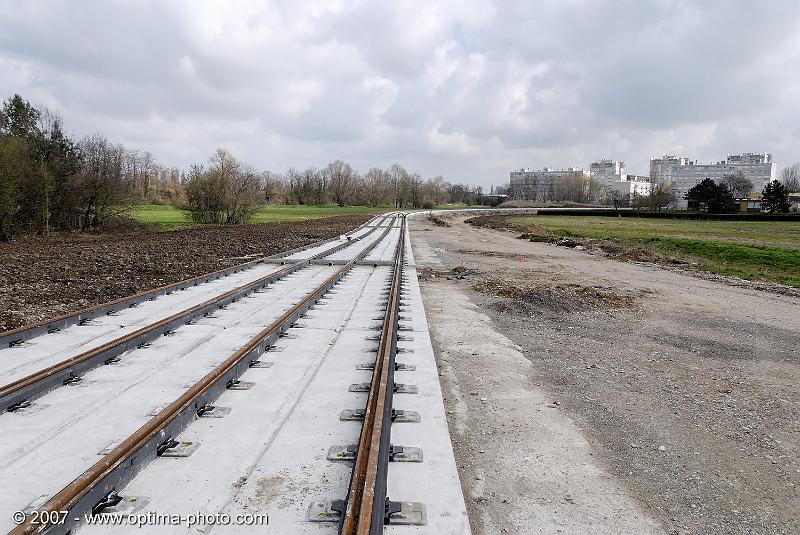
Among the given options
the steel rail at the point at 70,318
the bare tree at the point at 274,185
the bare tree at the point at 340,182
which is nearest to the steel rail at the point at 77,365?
the steel rail at the point at 70,318

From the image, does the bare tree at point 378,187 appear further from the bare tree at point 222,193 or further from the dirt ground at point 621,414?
the dirt ground at point 621,414

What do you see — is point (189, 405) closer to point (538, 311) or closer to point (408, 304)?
point (408, 304)

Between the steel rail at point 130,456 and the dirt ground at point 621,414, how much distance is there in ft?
7.75

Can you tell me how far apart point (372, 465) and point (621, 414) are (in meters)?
3.52

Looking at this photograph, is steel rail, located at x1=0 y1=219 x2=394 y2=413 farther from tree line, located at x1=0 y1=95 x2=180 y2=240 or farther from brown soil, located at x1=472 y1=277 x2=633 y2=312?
tree line, located at x1=0 y1=95 x2=180 y2=240

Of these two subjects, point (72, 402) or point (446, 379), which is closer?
point (72, 402)

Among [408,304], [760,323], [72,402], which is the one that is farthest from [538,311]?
[72,402]

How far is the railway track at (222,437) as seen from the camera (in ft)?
10.7

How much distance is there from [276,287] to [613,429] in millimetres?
8160

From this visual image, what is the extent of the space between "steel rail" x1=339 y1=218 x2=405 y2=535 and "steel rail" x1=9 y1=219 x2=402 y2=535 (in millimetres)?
1488

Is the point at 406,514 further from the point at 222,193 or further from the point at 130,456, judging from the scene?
the point at 222,193

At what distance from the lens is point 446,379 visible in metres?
6.75

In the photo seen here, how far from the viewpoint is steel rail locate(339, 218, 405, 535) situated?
2.98 m

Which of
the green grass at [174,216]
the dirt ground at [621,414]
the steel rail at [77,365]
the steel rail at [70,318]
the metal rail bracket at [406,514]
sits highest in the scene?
the green grass at [174,216]
